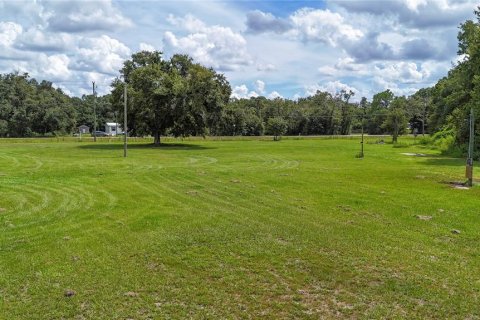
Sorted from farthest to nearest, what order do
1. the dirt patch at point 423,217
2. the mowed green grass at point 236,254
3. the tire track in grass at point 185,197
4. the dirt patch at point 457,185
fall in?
the dirt patch at point 457,185, the tire track in grass at point 185,197, the dirt patch at point 423,217, the mowed green grass at point 236,254

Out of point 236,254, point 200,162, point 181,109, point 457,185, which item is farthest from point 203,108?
point 236,254

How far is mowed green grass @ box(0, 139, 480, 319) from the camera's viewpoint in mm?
6039

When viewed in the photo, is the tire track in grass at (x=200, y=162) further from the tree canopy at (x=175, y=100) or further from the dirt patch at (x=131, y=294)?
the dirt patch at (x=131, y=294)

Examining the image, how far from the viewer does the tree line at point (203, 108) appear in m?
41.0

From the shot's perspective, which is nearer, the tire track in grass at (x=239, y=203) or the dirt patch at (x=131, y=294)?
the dirt patch at (x=131, y=294)

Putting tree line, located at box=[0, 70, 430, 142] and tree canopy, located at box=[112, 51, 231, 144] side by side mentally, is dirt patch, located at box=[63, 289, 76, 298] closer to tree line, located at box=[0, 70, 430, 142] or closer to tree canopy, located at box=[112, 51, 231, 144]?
tree line, located at box=[0, 70, 430, 142]

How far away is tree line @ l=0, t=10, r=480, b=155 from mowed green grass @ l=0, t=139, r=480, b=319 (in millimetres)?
18617

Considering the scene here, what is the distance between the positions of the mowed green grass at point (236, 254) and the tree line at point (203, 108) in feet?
61.1

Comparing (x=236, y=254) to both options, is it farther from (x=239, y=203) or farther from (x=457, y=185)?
(x=457, y=185)

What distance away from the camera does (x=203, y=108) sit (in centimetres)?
5050

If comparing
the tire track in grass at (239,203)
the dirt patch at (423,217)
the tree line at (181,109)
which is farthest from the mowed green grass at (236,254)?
the tree line at (181,109)

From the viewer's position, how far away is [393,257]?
27.1ft

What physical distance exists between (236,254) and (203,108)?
141 feet

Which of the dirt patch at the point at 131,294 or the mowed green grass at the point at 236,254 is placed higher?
the mowed green grass at the point at 236,254
